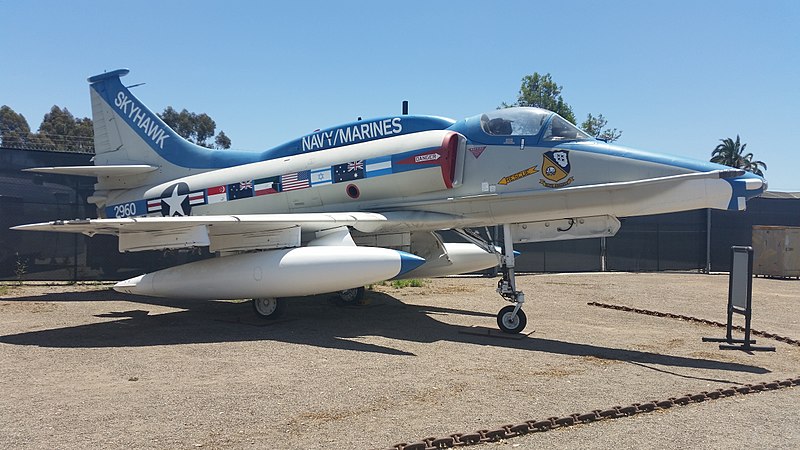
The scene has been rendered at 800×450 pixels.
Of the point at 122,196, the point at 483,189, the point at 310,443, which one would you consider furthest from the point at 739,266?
the point at 122,196

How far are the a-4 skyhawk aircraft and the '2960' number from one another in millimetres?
1994

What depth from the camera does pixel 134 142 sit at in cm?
1423

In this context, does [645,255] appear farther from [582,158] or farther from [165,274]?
[165,274]

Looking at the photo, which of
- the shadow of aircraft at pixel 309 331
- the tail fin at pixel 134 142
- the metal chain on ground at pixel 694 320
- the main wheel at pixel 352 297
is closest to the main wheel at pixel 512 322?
the shadow of aircraft at pixel 309 331

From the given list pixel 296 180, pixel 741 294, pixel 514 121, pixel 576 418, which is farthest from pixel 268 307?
pixel 741 294

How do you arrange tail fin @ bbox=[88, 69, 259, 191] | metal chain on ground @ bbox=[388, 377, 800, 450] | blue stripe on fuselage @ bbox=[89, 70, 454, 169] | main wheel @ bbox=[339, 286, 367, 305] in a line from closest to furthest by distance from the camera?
metal chain on ground @ bbox=[388, 377, 800, 450], blue stripe on fuselage @ bbox=[89, 70, 454, 169], main wheel @ bbox=[339, 286, 367, 305], tail fin @ bbox=[88, 69, 259, 191]

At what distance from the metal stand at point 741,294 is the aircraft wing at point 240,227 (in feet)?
14.2

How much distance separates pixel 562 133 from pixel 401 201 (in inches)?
116

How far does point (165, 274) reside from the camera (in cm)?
1012

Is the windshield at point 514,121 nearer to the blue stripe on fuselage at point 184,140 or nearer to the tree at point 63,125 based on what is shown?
the blue stripe on fuselage at point 184,140

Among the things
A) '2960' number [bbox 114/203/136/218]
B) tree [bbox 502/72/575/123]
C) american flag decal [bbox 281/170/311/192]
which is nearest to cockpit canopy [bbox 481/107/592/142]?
american flag decal [bbox 281/170/311/192]

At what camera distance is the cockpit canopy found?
963cm

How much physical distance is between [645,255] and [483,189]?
17468 millimetres

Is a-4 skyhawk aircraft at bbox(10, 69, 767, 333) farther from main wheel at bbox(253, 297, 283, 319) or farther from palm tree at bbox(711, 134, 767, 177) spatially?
palm tree at bbox(711, 134, 767, 177)
